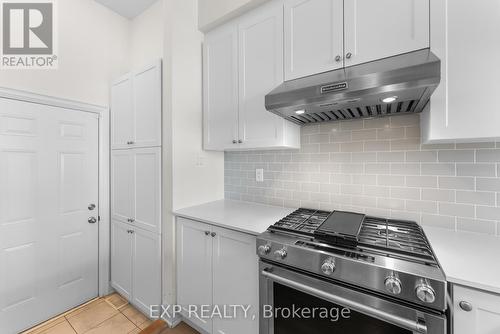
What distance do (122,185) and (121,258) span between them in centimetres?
75

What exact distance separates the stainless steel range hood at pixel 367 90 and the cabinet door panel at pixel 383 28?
0.05 meters

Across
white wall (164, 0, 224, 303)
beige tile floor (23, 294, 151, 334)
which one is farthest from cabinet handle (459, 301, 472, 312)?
beige tile floor (23, 294, 151, 334)

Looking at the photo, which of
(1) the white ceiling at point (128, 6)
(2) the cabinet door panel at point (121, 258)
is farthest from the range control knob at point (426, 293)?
(1) the white ceiling at point (128, 6)

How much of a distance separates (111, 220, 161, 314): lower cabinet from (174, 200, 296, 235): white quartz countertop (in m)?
0.47

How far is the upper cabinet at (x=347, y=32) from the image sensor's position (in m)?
1.14

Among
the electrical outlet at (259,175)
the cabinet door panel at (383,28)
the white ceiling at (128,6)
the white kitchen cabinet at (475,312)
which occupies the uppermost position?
the white ceiling at (128,6)

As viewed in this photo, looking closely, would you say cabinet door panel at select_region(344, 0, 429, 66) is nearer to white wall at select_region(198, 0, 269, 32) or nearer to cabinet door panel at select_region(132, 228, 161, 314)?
white wall at select_region(198, 0, 269, 32)

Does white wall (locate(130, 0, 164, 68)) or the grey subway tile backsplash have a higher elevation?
white wall (locate(130, 0, 164, 68))

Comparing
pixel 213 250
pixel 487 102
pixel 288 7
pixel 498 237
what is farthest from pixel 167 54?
pixel 498 237

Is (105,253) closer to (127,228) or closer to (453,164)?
(127,228)

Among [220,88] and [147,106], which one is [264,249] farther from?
[147,106]

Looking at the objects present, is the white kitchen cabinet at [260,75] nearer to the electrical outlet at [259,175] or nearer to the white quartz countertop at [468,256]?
the electrical outlet at [259,175]

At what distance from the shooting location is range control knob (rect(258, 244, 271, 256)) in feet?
3.93

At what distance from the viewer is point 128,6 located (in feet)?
7.84
